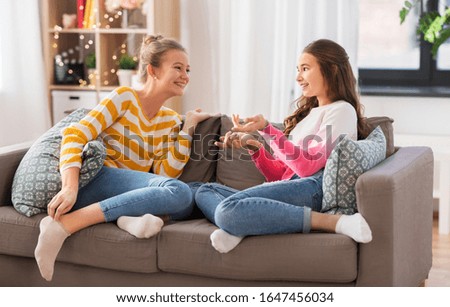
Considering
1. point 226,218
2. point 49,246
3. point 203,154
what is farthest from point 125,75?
point 226,218

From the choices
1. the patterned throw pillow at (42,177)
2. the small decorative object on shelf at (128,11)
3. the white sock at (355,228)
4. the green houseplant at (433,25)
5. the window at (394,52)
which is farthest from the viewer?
the small decorative object on shelf at (128,11)

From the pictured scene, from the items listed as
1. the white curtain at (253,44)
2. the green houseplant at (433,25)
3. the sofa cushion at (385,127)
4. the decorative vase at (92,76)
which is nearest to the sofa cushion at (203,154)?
the sofa cushion at (385,127)

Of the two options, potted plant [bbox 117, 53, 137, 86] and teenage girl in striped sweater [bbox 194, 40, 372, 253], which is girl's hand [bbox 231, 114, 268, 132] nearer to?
teenage girl in striped sweater [bbox 194, 40, 372, 253]

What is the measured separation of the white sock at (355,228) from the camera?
8.31 ft

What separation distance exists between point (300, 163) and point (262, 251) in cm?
37

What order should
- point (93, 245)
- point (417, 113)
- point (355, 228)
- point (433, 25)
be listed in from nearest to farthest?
point (355, 228), point (93, 245), point (433, 25), point (417, 113)

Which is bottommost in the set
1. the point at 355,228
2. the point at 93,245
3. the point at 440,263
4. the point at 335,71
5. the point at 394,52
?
the point at 440,263

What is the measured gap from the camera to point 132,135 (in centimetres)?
308

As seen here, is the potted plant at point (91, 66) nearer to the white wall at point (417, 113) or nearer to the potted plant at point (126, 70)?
the potted plant at point (126, 70)

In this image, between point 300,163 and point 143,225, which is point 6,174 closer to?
point 143,225

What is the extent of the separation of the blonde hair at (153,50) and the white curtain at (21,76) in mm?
1778

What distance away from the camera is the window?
4.49 meters

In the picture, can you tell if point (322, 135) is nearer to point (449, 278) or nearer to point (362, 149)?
point (362, 149)

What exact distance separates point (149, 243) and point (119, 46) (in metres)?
2.40
